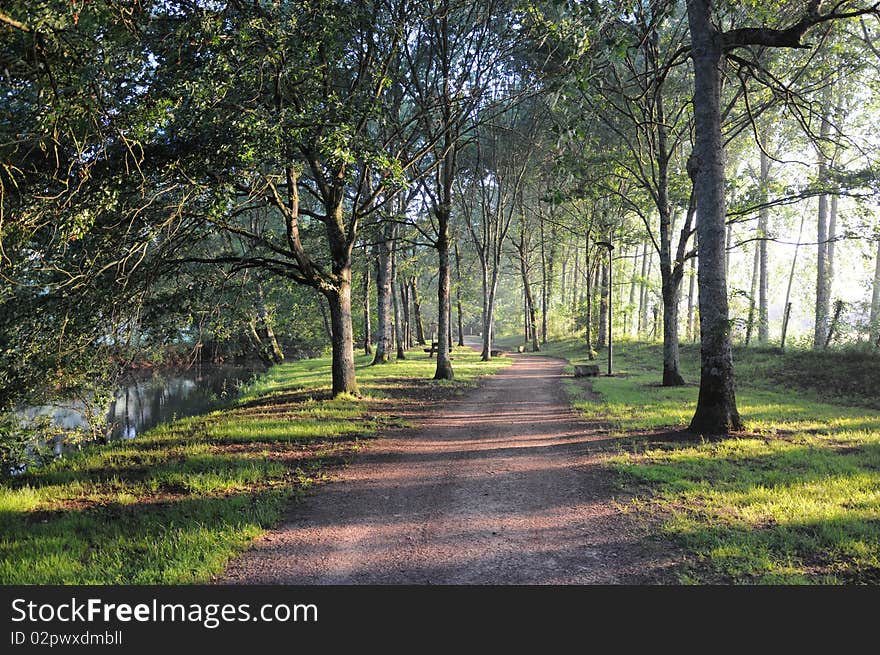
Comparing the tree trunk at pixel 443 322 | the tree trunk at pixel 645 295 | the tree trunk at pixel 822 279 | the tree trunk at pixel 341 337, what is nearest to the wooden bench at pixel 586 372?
the tree trunk at pixel 443 322

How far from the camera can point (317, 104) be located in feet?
32.5

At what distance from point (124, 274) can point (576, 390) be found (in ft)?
40.9

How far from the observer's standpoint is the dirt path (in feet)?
13.5

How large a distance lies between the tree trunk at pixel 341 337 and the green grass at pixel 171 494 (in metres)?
1.36

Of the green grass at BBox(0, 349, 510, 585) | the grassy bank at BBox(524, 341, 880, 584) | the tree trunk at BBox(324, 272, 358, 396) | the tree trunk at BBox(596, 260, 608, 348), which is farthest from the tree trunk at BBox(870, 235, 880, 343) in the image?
the green grass at BBox(0, 349, 510, 585)

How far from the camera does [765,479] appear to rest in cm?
622

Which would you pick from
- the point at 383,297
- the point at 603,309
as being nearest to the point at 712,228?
the point at 383,297

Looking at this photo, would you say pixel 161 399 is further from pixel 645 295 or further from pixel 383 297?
pixel 645 295

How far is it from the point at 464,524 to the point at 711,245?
7.22 m

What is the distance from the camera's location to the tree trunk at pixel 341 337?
13.1 metres

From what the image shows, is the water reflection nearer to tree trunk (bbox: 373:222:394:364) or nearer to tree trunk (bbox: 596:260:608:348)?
tree trunk (bbox: 373:222:394:364)

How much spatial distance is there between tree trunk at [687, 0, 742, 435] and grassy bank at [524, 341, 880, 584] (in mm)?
650

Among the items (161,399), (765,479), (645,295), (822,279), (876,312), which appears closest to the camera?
(765,479)

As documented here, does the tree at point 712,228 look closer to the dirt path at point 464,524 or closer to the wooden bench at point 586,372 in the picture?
the dirt path at point 464,524
